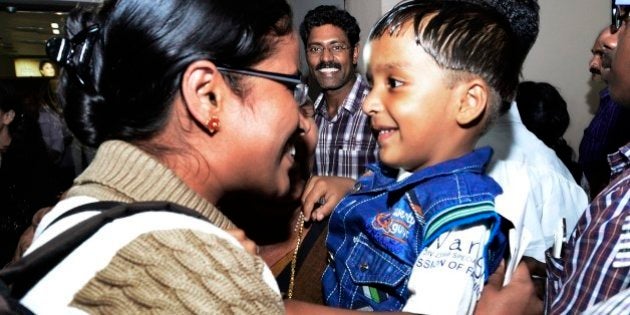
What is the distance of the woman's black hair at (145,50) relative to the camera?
113cm

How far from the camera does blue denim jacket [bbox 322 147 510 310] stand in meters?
1.49

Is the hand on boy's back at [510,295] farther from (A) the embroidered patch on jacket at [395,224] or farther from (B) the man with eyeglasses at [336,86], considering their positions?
(B) the man with eyeglasses at [336,86]

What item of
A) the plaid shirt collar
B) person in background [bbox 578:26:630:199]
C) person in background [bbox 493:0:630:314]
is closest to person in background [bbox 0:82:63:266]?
the plaid shirt collar

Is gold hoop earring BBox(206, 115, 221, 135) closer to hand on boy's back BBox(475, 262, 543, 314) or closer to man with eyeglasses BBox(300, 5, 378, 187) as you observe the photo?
hand on boy's back BBox(475, 262, 543, 314)

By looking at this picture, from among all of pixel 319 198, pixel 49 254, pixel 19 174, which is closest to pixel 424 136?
pixel 319 198

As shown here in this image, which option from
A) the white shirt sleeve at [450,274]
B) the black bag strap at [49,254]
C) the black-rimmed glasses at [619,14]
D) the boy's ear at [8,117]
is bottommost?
the boy's ear at [8,117]

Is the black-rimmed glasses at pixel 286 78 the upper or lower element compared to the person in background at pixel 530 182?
upper

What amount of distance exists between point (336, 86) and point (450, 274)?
349cm

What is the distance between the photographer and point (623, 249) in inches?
54.1

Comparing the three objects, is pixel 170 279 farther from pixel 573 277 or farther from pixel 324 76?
pixel 324 76

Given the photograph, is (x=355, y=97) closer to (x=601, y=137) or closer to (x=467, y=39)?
(x=601, y=137)

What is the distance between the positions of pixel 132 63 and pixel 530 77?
4579mm

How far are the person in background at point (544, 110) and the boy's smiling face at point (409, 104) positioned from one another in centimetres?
308

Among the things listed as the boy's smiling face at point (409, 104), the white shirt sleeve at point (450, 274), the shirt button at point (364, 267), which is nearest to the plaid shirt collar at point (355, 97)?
the boy's smiling face at point (409, 104)
